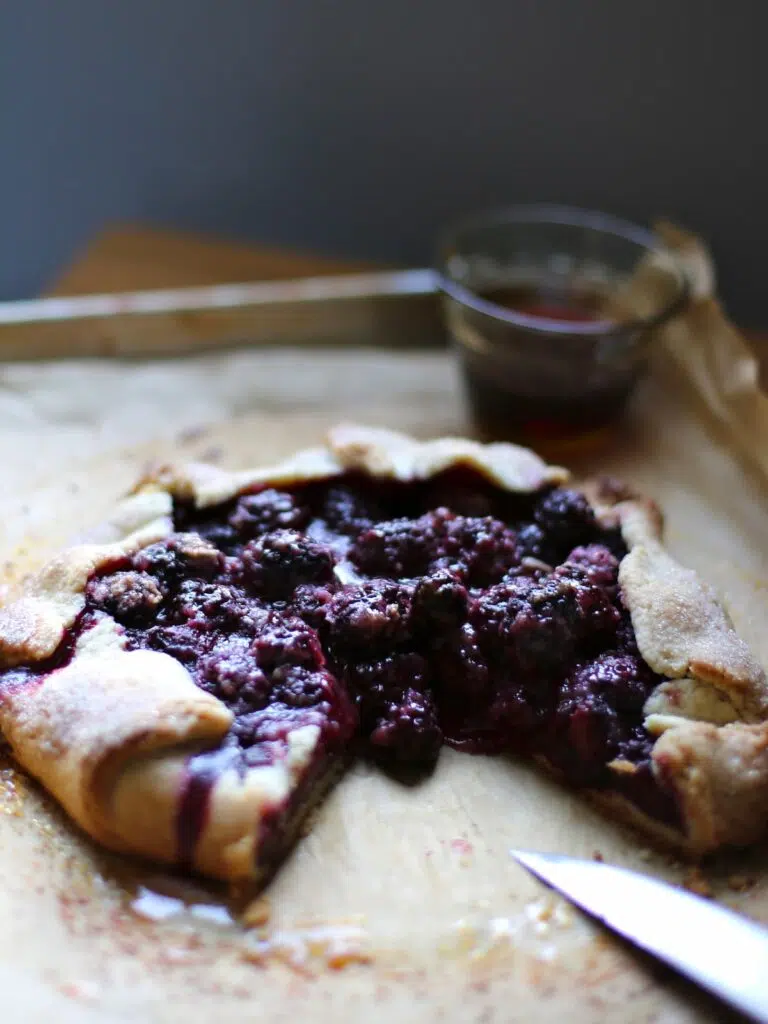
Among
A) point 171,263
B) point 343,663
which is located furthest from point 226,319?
point 343,663

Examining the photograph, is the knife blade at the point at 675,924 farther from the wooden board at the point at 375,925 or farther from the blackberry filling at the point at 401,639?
the blackberry filling at the point at 401,639

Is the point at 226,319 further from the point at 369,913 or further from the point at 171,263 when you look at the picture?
the point at 369,913

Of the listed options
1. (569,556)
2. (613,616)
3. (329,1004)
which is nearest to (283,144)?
(569,556)

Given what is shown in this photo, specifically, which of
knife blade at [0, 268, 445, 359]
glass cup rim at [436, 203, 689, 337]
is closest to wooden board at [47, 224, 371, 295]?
knife blade at [0, 268, 445, 359]

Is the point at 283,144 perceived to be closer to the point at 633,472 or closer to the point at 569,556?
the point at 633,472

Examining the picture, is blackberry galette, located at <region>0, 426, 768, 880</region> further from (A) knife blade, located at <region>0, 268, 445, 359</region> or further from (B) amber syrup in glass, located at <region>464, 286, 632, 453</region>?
(A) knife blade, located at <region>0, 268, 445, 359</region>

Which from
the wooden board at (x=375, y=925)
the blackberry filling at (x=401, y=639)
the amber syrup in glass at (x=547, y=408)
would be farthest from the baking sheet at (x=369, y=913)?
the amber syrup in glass at (x=547, y=408)
